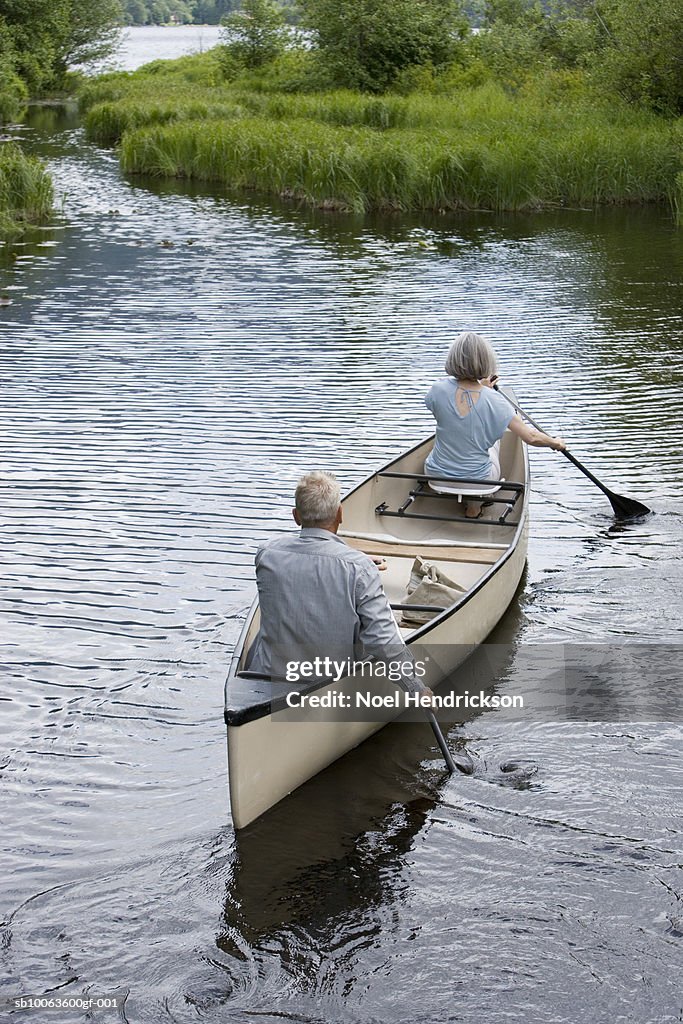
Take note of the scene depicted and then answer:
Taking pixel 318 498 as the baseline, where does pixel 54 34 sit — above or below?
above

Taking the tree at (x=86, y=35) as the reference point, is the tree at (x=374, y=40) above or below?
below

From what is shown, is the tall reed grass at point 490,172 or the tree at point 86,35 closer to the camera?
the tall reed grass at point 490,172

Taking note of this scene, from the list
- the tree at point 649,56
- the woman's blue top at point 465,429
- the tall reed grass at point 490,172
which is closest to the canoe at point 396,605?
the woman's blue top at point 465,429

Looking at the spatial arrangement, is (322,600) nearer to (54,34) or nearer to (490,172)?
(490,172)

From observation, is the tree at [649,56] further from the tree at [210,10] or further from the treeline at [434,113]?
the tree at [210,10]

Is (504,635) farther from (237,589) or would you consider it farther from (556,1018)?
(556,1018)

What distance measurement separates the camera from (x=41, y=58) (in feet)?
143

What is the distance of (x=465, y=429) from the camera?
7625 mm

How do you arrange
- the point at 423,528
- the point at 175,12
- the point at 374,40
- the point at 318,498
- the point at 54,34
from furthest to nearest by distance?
1. the point at 175,12
2. the point at 54,34
3. the point at 374,40
4. the point at 423,528
5. the point at 318,498

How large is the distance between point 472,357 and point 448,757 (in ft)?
8.97

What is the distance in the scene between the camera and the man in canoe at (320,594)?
195 inches

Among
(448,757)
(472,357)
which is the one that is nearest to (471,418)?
(472,357)

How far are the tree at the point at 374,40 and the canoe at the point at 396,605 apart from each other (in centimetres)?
2748

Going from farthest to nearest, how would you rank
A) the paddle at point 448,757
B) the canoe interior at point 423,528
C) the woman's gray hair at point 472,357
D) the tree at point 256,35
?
the tree at point 256,35 < the woman's gray hair at point 472,357 < the canoe interior at point 423,528 < the paddle at point 448,757
